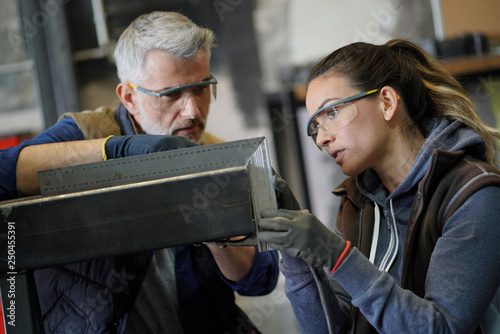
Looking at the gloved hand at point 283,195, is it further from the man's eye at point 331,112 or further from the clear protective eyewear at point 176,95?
the clear protective eyewear at point 176,95

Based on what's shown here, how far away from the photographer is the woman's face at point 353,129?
4.74 ft

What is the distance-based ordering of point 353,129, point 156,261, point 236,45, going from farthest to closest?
point 236,45
point 156,261
point 353,129

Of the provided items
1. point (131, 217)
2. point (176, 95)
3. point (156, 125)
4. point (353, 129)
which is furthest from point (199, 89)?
point (131, 217)

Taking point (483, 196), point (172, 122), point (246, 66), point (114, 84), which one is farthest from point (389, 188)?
point (114, 84)

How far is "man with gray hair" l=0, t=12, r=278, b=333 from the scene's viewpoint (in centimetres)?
153

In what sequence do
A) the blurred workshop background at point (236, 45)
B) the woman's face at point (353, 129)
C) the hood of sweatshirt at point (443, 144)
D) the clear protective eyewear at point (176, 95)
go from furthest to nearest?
the blurred workshop background at point (236, 45) < the clear protective eyewear at point (176, 95) < the woman's face at point (353, 129) < the hood of sweatshirt at point (443, 144)

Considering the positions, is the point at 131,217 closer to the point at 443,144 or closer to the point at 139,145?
the point at 139,145

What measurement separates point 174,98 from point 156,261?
21.5 inches

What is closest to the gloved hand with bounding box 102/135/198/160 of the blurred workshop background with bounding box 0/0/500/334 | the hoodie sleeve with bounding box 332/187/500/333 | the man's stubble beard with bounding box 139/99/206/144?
the man's stubble beard with bounding box 139/99/206/144

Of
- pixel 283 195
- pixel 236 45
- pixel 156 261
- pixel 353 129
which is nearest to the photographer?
pixel 283 195

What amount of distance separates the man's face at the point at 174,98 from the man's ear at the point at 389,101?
63 centimetres

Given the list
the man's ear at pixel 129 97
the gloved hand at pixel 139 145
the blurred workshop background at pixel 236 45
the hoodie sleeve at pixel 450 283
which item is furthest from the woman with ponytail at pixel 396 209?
the blurred workshop background at pixel 236 45

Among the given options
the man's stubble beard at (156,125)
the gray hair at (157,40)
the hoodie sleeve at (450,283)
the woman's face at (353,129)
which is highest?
the gray hair at (157,40)

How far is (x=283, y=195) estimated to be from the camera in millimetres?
1300
